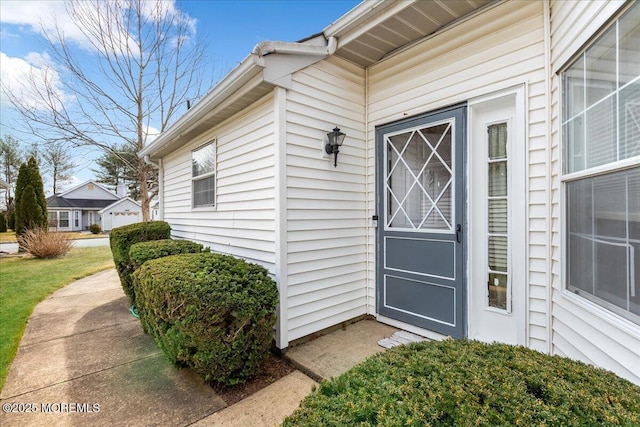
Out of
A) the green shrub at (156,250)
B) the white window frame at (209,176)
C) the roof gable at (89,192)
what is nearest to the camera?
the green shrub at (156,250)

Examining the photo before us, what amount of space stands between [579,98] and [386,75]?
2.10 m

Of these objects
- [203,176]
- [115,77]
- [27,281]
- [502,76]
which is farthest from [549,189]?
[115,77]

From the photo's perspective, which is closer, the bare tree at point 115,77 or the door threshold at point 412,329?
the door threshold at point 412,329

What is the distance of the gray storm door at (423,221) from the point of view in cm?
308

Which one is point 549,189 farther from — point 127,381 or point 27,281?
point 27,281

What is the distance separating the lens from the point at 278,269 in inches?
125

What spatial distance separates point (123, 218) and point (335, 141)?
27514 millimetres

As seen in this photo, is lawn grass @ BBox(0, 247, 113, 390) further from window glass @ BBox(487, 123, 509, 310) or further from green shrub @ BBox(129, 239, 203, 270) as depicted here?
window glass @ BBox(487, 123, 509, 310)

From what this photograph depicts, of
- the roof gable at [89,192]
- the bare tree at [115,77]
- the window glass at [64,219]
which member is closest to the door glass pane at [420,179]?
the bare tree at [115,77]

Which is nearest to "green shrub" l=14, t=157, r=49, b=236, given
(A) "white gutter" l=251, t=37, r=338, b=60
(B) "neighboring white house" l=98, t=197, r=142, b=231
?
(B) "neighboring white house" l=98, t=197, r=142, b=231

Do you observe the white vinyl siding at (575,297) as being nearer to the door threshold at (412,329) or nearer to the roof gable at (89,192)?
the door threshold at (412,329)

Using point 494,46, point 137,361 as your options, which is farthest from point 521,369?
point 137,361

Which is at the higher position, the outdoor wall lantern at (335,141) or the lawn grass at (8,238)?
the outdoor wall lantern at (335,141)

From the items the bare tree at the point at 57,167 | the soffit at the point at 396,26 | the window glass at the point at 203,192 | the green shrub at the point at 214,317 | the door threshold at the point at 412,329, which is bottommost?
the door threshold at the point at 412,329
